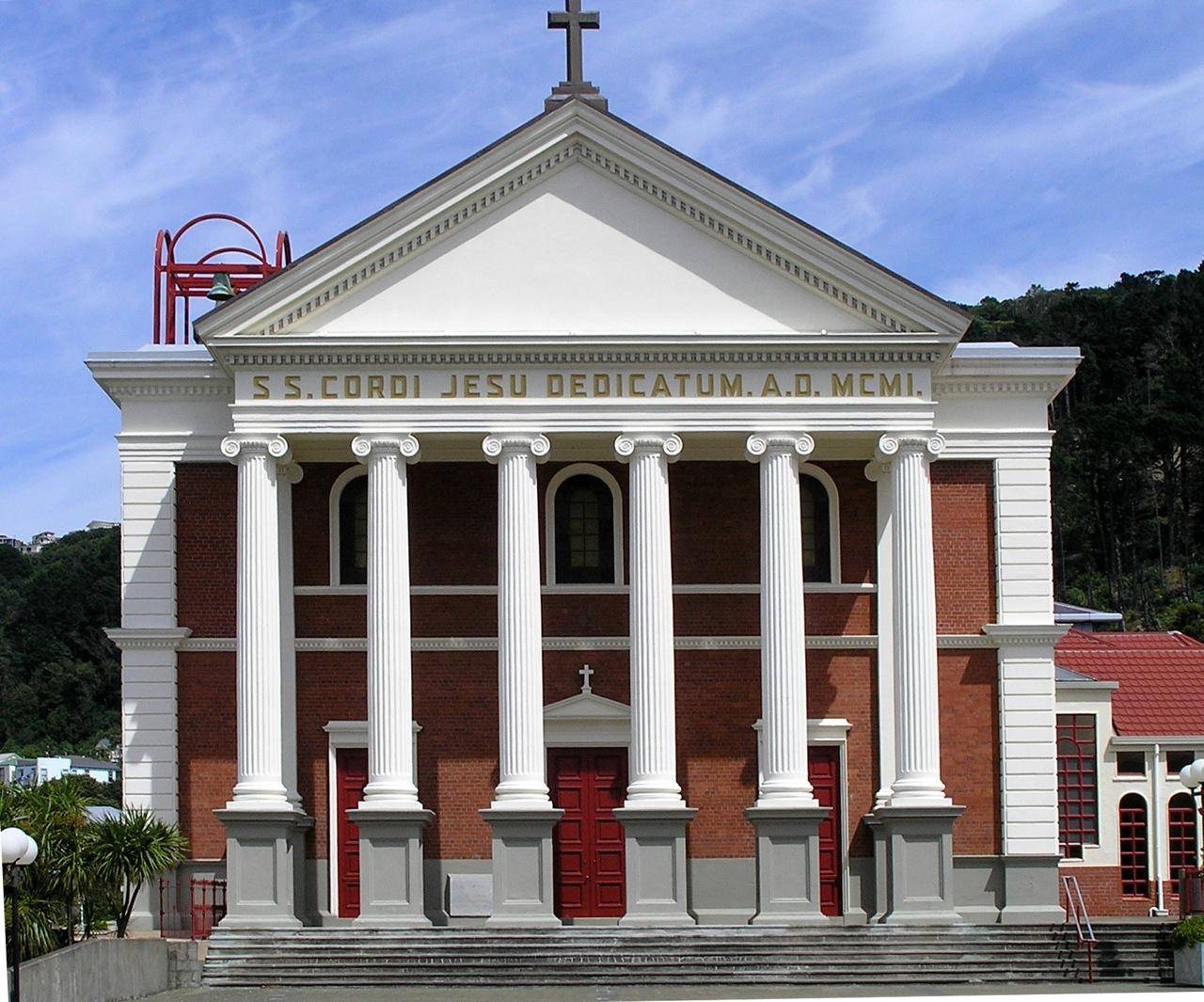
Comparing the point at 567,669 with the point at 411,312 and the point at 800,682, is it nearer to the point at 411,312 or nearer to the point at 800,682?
the point at 800,682

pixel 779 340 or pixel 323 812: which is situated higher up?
pixel 779 340

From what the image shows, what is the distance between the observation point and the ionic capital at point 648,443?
102 feet

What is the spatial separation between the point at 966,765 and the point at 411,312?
459 inches

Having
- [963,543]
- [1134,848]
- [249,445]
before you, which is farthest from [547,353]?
[1134,848]

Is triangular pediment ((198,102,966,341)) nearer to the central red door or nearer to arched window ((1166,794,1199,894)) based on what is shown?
the central red door

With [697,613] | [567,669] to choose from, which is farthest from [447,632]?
[697,613]

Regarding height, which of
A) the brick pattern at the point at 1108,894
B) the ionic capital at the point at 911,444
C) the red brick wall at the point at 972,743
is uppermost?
the ionic capital at the point at 911,444

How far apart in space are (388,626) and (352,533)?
10.0 feet

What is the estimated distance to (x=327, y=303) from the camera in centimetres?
3123

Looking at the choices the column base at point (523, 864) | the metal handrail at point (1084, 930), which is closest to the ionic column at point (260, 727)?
the column base at point (523, 864)

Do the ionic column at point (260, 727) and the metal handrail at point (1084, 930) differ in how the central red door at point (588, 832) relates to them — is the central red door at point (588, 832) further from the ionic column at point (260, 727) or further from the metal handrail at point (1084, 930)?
the metal handrail at point (1084, 930)

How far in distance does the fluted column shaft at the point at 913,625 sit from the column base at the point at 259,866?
30.7 feet

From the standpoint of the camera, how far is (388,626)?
3055cm

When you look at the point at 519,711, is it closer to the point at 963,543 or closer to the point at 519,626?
the point at 519,626
